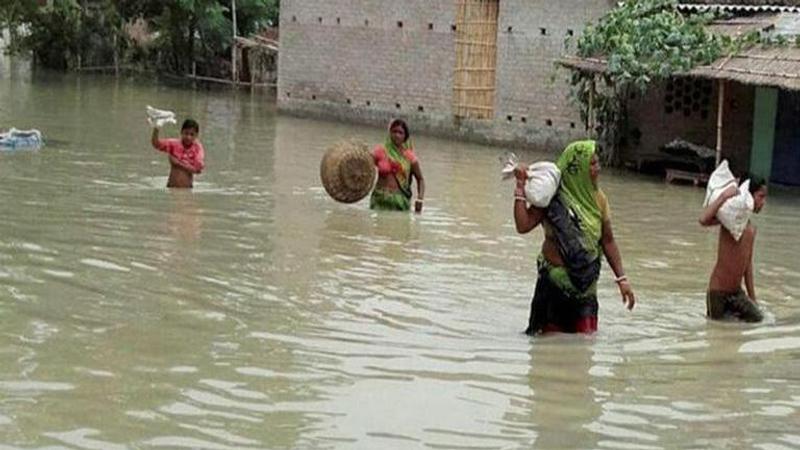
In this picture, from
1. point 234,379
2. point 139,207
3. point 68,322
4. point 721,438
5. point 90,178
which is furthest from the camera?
point 90,178

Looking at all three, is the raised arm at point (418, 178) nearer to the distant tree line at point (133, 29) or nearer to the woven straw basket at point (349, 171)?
the woven straw basket at point (349, 171)

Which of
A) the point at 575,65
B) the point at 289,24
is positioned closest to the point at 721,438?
the point at 575,65

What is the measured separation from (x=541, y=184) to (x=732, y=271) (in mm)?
1716

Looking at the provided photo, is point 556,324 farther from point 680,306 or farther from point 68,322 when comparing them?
point 68,322

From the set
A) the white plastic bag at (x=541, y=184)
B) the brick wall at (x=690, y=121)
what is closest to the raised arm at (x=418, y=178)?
the white plastic bag at (x=541, y=184)

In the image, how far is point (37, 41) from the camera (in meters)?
41.8

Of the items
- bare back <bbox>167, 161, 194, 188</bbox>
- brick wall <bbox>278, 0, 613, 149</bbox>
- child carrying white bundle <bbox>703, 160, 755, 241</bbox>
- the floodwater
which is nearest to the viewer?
the floodwater

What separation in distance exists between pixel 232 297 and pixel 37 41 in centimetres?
3462

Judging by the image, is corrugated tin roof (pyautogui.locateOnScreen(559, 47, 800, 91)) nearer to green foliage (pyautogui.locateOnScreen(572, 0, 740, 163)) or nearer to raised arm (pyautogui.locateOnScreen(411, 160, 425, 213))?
green foliage (pyautogui.locateOnScreen(572, 0, 740, 163))

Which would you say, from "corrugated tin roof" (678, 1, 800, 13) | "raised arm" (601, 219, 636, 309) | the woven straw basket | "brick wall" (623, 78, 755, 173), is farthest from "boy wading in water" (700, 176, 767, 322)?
"corrugated tin roof" (678, 1, 800, 13)

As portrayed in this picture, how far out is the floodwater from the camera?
6.27m

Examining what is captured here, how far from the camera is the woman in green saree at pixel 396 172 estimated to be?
13.1 meters

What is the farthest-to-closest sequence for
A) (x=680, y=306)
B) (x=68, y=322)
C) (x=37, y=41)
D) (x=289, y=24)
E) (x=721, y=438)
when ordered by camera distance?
1. (x=37, y=41)
2. (x=289, y=24)
3. (x=680, y=306)
4. (x=68, y=322)
5. (x=721, y=438)

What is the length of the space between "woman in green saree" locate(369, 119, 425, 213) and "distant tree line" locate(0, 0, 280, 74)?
23.3 meters
